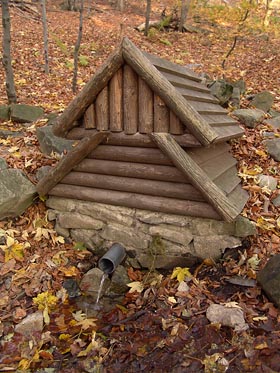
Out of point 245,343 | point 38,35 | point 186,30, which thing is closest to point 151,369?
point 245,343

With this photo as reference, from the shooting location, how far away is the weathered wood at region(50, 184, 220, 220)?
3.81 metres

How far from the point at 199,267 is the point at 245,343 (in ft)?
3.58

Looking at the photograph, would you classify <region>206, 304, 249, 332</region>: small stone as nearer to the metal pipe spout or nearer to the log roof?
→ the metal pipe spout

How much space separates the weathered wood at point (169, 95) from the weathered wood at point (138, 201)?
0.82 metres

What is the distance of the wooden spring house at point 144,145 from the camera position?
139 inches

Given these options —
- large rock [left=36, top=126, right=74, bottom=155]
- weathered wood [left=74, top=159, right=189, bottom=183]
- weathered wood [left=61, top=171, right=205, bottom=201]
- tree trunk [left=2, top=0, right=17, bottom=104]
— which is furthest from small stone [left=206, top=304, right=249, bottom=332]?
tree trunk [left=2, top=0, right=17, bottom=104]

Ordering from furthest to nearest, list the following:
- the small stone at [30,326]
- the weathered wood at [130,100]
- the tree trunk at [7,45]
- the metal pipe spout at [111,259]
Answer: the tree trunk at [7,45], the metal pipe spout at [111,259], the weathered wood at [130,100], the small stone at [30,326]

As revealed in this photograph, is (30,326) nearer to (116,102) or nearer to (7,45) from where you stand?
(116,102)

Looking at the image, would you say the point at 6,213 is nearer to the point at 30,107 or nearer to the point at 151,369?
the point at 151,369

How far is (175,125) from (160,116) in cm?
21

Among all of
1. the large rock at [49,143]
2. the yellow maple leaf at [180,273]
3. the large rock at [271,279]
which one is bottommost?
the yellow maple leaf at [180,273]

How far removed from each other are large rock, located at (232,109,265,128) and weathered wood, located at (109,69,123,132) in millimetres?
3143

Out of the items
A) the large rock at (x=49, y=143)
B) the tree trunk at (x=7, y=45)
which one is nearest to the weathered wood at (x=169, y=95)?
the large rock at (x=49, y=143)

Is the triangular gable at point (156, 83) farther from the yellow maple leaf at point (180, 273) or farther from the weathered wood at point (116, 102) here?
Answer: the yellow maple leaf at point (180, 273)
